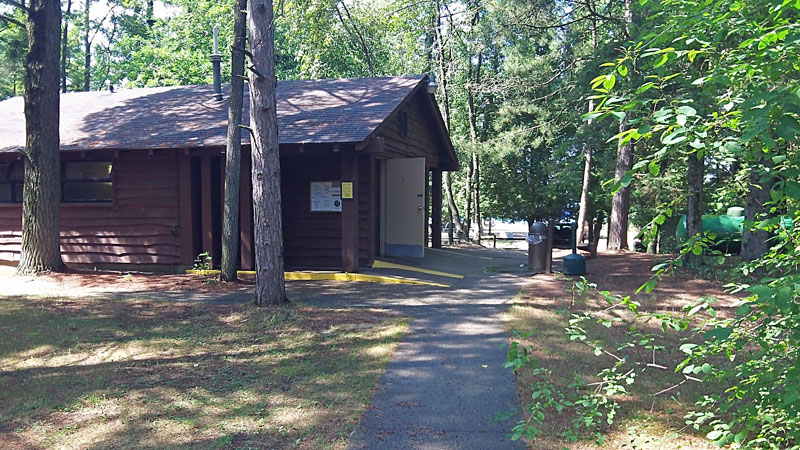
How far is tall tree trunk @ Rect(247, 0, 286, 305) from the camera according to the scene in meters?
8.39

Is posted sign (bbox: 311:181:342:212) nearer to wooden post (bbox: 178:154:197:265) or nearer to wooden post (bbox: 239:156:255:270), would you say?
wooden post (bbox: 239:156:255:270)

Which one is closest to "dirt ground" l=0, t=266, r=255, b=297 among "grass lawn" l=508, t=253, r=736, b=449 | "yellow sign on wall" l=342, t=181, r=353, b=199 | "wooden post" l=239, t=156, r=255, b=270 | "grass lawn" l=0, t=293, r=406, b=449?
"wooden post" l=239, t=156, r=255, b=270

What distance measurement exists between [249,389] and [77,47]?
38828 millimetres

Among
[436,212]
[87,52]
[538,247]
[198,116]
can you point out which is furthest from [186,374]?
[87,52]

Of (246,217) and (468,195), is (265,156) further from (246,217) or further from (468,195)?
(468,195)

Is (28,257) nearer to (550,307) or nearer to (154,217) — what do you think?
(154,217)

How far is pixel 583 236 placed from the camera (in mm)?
25344

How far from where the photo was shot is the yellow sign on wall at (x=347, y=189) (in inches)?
449

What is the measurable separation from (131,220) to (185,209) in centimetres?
131

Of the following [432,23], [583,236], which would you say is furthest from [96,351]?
[432,23]

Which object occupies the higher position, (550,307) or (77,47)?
(77,47)

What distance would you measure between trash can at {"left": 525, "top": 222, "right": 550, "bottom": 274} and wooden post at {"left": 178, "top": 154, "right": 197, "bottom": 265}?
6756 mm

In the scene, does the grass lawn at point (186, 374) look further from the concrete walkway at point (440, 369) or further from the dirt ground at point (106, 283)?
the dirt ground at point (106, 283)

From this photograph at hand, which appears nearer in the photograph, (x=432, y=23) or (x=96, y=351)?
(x=96, y=351)
